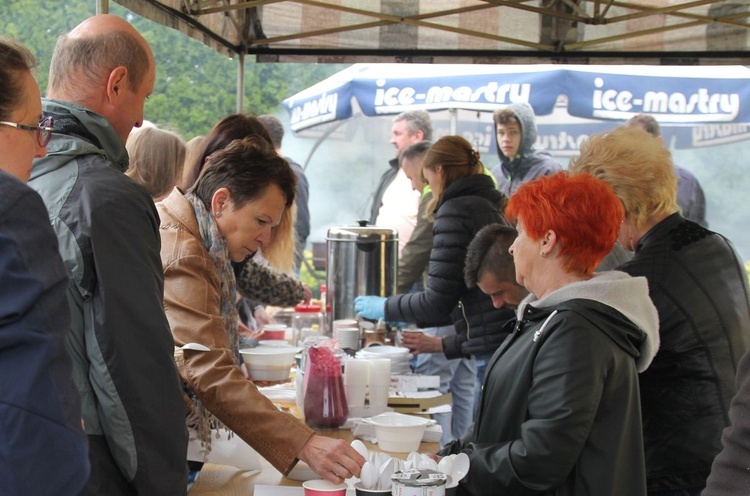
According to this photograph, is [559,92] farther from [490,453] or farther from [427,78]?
[490,453]

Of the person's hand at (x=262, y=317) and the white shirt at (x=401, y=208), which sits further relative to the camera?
the white shirt at (x=401, y=208)

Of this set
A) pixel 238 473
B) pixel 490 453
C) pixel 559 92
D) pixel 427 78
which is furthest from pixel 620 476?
pixel 427 78

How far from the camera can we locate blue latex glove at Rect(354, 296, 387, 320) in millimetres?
4398

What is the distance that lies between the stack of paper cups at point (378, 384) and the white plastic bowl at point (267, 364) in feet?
2.43

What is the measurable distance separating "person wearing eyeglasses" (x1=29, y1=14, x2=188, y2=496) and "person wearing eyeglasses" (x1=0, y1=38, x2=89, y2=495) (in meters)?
0.44

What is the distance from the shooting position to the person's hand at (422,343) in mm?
4207

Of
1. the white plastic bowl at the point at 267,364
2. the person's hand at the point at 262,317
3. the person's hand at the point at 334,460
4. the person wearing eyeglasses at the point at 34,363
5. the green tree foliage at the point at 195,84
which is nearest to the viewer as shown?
the person wearing eyeglasses at the point at 34,363

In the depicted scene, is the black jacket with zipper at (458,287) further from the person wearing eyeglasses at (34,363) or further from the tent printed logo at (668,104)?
the tent printed logo at (668,104)

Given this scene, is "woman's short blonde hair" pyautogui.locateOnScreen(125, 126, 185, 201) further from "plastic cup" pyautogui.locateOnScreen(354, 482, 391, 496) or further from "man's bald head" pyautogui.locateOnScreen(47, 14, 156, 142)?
"plastic cup" pyautogui.locateOnScreen(354, 482, 391, 496)

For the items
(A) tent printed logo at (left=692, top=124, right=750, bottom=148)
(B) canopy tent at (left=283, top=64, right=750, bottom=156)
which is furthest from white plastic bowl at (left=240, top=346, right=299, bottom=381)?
(A) tent printed logo at (left=692, top=124, right=750, bottom=148)

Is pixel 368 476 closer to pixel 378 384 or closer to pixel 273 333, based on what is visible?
pixel 378 384

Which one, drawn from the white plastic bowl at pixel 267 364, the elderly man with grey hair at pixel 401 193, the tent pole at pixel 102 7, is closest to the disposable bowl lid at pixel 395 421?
the white plastic bowl at pixel 267 364

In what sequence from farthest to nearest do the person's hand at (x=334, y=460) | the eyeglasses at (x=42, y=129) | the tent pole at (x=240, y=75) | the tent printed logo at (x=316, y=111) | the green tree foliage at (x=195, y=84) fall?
the green tree foliage at (x=195, y=84) < the tent printed logo at (x=316, y=111) < the tent pole at (x=240, y=75) < the person's hand at (x=334, y=460) < the eyeglasses at (x=42, y=129)

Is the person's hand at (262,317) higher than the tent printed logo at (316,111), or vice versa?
the tent printed logo at (316,111)
